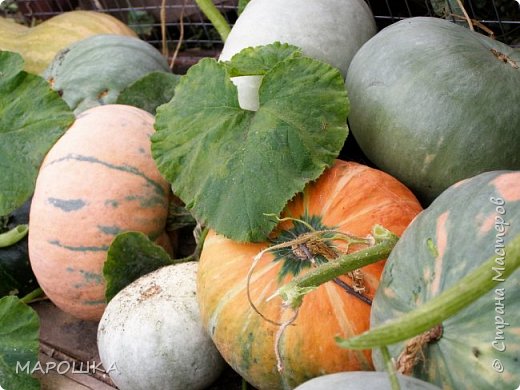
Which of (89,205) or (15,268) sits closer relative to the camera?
(89,205)

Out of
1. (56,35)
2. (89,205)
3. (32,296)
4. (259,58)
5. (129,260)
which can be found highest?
(259,58)

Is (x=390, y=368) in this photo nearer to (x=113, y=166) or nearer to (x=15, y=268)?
(x=113, y=166)

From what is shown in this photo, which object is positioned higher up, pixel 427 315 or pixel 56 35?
pixel 427 315

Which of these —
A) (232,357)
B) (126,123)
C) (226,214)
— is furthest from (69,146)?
(232,357)

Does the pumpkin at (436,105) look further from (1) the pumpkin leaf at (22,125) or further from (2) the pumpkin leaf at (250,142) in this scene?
(1) the pumpkin leaf at (22,125)

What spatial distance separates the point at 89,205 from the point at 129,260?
0.17m

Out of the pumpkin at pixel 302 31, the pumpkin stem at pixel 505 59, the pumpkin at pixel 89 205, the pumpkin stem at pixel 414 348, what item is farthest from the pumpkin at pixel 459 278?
the pumpkin at pixel 89 205

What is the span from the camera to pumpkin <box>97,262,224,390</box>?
1.66m

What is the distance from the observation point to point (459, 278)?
1.11 meters

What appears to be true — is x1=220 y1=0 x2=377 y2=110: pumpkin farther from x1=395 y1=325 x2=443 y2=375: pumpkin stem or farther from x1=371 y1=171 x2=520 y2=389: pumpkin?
x1=395 y1=325 x2=443 y2=375: pumpkin stem

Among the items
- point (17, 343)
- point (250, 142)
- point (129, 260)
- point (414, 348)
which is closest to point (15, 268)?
point (17, 343)

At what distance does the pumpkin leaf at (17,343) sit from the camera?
177 cm

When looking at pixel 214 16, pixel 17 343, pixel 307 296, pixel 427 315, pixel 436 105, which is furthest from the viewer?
pixel 214 16

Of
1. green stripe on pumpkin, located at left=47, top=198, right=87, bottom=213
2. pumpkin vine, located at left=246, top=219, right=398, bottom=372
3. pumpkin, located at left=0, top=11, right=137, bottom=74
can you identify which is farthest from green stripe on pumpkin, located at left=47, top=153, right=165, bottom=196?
pumpkin, located at left=0, top=11, right=137, bottom=74
